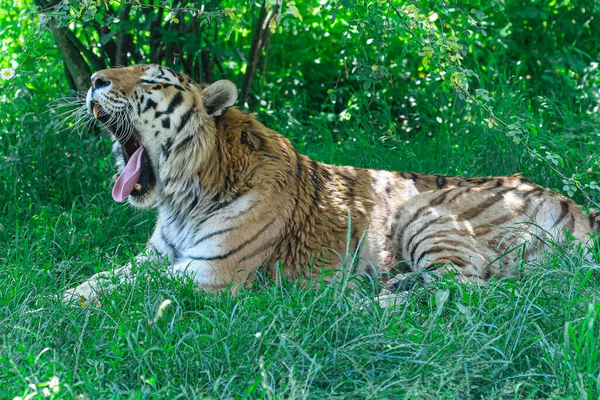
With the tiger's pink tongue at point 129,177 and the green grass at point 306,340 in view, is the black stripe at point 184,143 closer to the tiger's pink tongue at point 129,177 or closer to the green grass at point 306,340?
the tiger's pink tongue at point 129,177

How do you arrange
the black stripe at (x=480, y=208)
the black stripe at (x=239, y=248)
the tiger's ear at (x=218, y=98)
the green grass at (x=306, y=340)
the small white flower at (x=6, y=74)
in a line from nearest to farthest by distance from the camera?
the green grass at (x=306, y=340)
the black stripe at (x=239, y=248)
the tiger's ear at (x=218, y=98)
the black stripe at (x=480, y=208)
the small white flower at (x=6, y=74)

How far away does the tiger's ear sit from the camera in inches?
179

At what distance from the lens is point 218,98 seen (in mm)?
4586

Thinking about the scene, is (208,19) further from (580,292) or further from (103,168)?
(580,292)

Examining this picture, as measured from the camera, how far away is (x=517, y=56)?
298 inches

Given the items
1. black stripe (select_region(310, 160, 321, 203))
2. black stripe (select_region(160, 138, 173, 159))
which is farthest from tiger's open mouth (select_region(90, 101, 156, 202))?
black stripe (select_region(310, 160, 321, 203))

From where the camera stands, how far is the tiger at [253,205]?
445 cm

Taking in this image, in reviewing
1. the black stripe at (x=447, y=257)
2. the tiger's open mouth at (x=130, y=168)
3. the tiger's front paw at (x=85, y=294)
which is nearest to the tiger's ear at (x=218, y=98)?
the tiger's open mouth at (x=130, y=168)

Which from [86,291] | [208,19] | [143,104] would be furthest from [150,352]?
[208,19]

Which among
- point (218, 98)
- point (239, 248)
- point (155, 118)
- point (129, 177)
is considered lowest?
point (239, 248)

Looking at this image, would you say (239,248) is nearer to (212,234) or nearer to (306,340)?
(212,234)

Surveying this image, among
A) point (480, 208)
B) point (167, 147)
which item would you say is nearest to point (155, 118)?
point (167, 147)

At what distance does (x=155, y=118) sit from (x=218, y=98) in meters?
0.35

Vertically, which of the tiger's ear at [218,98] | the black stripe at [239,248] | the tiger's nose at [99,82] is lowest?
the black stripe at [239,248]
